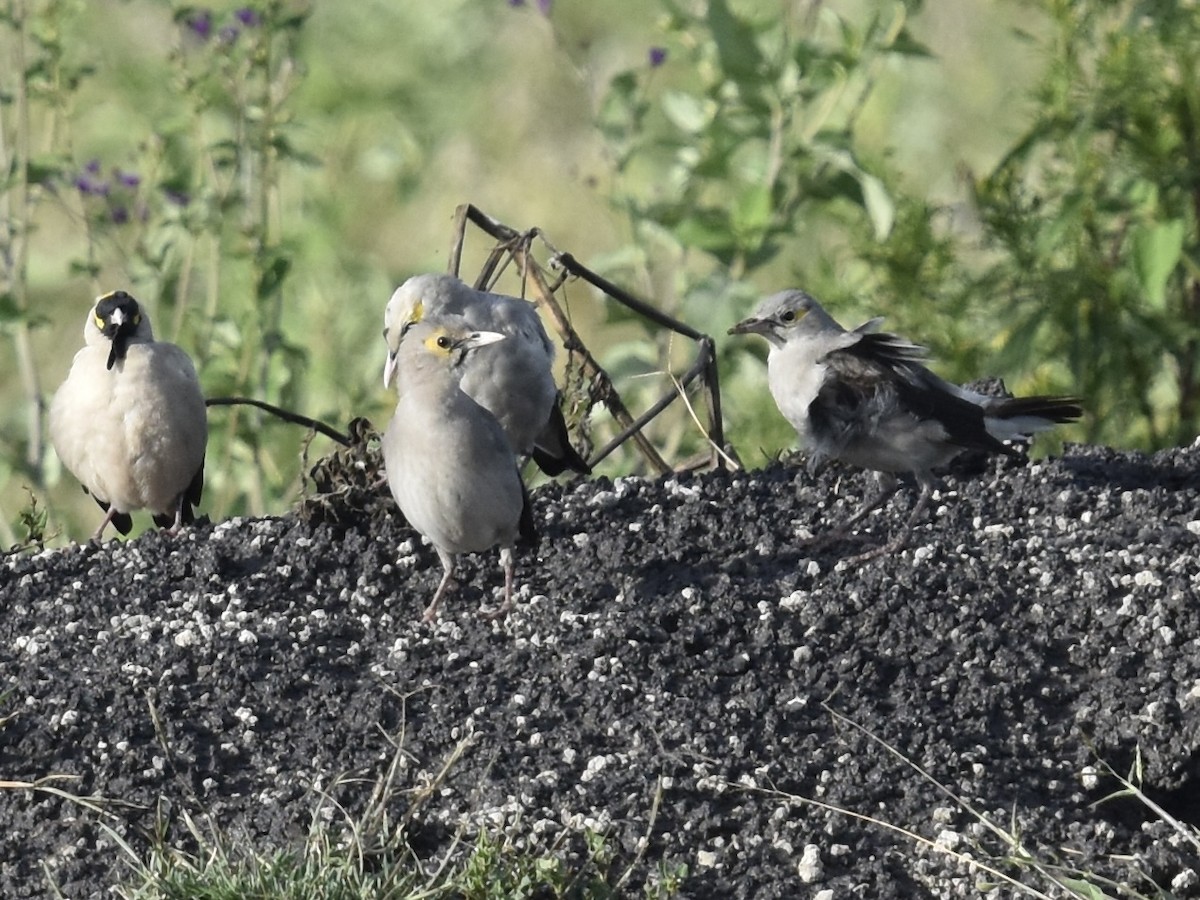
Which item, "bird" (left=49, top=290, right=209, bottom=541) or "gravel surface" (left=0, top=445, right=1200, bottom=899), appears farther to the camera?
"bird" (left=49, top=290, right=209, bottom=541)

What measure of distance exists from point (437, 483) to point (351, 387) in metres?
3.55

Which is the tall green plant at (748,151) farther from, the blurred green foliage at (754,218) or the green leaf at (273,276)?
the green leaf at (273,276)

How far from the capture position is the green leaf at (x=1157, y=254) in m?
6.11

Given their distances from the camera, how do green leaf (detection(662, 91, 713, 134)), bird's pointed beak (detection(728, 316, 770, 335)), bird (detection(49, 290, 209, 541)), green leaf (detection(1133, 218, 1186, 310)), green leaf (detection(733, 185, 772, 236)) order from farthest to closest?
1. green leaf (detection(662, 91, 713, 134))
2. green leaf (detection(733, 185, 772, 236))
3. green leaf (detection(1133, 218, 1186, 310))
4. bird (detection(49, 290, 209, 541))
5. bird's pointed beak (detection(728, 316, 770, 335))

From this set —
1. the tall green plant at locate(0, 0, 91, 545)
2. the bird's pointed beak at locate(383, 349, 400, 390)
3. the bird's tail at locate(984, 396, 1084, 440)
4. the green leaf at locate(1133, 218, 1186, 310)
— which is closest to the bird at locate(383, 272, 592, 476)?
the bird's pointed beak at locate(383, 349, 400, 390)

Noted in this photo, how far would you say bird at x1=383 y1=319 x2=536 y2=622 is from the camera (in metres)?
4.31

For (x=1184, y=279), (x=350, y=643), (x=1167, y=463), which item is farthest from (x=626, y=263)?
(x=350, y=643)

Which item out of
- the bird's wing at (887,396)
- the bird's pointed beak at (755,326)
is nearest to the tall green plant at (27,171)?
the bird's pointed beak at (755,326)

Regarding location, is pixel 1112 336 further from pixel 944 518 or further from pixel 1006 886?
pixel 1006 886

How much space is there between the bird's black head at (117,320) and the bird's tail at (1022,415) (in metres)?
2.54

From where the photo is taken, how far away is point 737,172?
6.67 m

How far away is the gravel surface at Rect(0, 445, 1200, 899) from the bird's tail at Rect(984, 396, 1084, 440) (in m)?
0.31

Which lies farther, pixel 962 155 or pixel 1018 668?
pixel 962 155

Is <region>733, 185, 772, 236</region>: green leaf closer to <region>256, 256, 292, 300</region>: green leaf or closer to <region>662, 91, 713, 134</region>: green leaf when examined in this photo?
<region>662, 91, 713, 134</region>: green leaf
